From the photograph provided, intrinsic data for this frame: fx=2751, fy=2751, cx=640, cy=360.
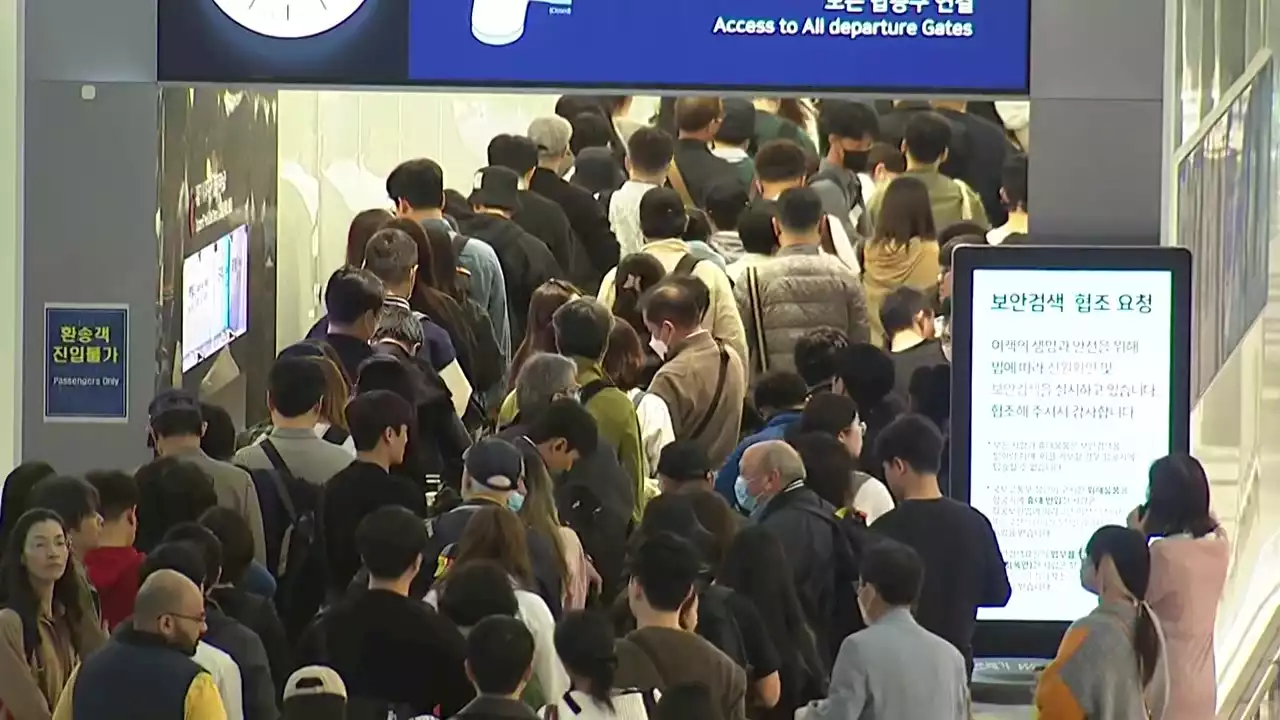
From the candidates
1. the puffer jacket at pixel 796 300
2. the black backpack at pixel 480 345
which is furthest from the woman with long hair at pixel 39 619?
the puffer jacket at pixel 796 300

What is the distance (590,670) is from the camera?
19.9 ft

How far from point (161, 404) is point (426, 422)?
936 millimetres

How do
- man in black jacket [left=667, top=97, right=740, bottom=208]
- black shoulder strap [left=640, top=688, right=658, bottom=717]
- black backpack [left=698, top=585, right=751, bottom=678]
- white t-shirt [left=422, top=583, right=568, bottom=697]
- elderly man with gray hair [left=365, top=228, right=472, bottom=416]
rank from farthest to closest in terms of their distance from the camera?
man in black jacket [left=667, top=97, right=740, bottom=208] → elderly man with gray hair [left=365, top=228, right=472, bottom=416] → black backpack [left=698, top=585, right=751, bottom=678] → white t-shirt [left=422, top=583, right=568, bottom=697] → black shoulder strap [left=640, top=688, right=658, bottom=717]

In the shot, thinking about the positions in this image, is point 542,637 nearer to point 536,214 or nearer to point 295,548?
point 295,548

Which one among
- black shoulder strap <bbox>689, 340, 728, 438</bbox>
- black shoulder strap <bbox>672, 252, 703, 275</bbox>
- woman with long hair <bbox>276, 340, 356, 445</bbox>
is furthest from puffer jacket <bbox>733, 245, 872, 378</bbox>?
woman with long hair <bbox>276, 340, 356, 445</bbox>

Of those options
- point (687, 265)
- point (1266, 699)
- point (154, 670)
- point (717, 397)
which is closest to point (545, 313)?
point (717, 397)

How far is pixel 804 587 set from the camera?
7.56m

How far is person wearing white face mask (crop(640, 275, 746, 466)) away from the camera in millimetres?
9344

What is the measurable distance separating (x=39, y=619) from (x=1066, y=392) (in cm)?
317

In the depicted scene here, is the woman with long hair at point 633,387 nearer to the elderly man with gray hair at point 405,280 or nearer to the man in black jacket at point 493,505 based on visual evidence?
the elderly man with gray hair at point 405,280

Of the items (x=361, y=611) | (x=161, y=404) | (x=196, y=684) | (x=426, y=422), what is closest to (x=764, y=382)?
(x=426, y=422)

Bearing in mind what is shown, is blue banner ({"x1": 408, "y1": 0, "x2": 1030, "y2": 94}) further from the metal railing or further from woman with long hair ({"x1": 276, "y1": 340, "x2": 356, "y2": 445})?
the metal railing

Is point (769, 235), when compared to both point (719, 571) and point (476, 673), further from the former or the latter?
point (476, 673)

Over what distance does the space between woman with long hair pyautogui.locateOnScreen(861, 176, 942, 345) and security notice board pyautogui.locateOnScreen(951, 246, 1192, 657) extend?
2.52 meters
